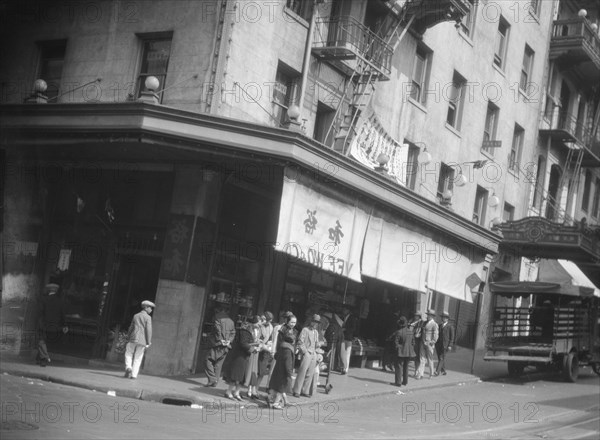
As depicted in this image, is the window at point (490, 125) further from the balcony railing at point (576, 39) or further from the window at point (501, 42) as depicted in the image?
the balcony railing at point (576, 39)

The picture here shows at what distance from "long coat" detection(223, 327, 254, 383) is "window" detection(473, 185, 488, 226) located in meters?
17.7

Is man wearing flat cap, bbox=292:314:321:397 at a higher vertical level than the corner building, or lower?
lower

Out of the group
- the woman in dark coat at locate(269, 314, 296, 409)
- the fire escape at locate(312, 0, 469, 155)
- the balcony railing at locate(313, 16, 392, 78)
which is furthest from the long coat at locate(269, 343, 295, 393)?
the balcony railing at locate(313, 16, 392, 78)

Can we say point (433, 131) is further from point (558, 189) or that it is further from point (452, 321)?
point (558, 189)

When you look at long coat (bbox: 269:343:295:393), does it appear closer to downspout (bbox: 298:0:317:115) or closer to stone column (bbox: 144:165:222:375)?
stone column (bbox: 144:165:222:375)

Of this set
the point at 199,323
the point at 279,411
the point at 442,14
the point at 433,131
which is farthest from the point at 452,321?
the point at 279,411

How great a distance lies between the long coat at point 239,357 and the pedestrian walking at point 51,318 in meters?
4.72

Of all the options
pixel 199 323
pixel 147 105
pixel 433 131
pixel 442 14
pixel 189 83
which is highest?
pixel 442 14

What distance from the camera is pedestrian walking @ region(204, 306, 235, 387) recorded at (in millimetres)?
17453

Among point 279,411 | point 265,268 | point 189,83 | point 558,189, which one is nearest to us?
point 279,411

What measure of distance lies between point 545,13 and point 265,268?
21.4 m

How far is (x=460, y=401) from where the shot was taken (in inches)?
785

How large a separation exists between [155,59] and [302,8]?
4014 mm

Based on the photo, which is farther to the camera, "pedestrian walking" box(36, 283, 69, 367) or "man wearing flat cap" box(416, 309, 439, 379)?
"man wearing flat cap" box(416, 309, 439, 379)
